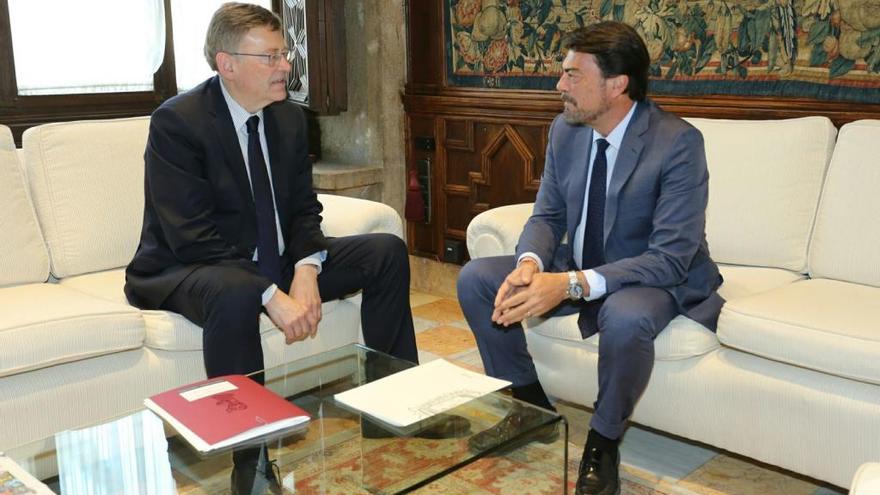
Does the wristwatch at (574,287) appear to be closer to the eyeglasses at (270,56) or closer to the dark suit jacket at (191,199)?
the dark suit jacket at (191,199)

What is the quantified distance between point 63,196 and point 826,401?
2191 millimetres

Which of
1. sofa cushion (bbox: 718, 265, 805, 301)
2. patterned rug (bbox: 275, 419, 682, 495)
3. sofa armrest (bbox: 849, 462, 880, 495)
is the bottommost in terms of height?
patterned rug (bbox: 275, 419, 682, 495)

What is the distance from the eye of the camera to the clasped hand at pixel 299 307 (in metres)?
2.38

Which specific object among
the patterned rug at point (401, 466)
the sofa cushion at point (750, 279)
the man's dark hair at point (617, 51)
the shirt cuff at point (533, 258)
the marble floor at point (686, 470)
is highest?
the man's dark hair at point (617, 51)

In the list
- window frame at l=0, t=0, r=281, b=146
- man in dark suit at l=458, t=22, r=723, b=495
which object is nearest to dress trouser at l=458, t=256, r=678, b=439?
man in dark suit at l=458, t=22, r=723, b=495

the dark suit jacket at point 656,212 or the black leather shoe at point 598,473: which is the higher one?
the dark suit jacket at point 656,212

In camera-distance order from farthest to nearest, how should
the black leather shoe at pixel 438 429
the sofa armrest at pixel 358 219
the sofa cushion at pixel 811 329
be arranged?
the sofa armrest at pixel 358 219 → the sofa cushion at pixel 811 329 → the black leather shoe at pixel 438 429

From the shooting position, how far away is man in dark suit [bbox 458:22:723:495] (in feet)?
7.16

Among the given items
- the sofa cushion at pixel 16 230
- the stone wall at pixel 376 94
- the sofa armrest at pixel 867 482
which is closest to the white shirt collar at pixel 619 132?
the sofa armrest at pixel 867 482

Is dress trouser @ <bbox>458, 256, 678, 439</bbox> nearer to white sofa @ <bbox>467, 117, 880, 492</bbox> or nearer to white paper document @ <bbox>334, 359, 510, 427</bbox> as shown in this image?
white sofa @ <bbox>467, 117, 880, 492</bbox>

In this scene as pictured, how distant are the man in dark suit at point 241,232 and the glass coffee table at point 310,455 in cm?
50

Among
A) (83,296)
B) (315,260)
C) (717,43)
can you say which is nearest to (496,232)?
(315,260)

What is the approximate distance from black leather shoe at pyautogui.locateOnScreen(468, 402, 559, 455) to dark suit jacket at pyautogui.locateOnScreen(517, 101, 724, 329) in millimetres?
593

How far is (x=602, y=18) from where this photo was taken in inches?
131
